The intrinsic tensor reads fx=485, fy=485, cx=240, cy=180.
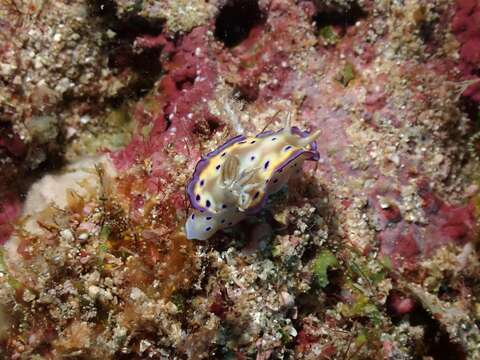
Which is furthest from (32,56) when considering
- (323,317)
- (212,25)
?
(323,317)

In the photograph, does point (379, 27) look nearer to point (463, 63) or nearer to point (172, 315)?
point (463, 63)

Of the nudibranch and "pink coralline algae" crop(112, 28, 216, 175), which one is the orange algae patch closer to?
the nudibranch

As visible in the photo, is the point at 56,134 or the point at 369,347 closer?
the point at 369,347

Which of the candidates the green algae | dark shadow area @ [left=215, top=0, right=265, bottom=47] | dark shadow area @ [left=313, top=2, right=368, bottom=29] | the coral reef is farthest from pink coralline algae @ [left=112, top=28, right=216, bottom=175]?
the green algae

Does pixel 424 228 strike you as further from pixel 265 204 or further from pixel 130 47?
pixel 130 47

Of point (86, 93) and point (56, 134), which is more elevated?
point (86, 93)
